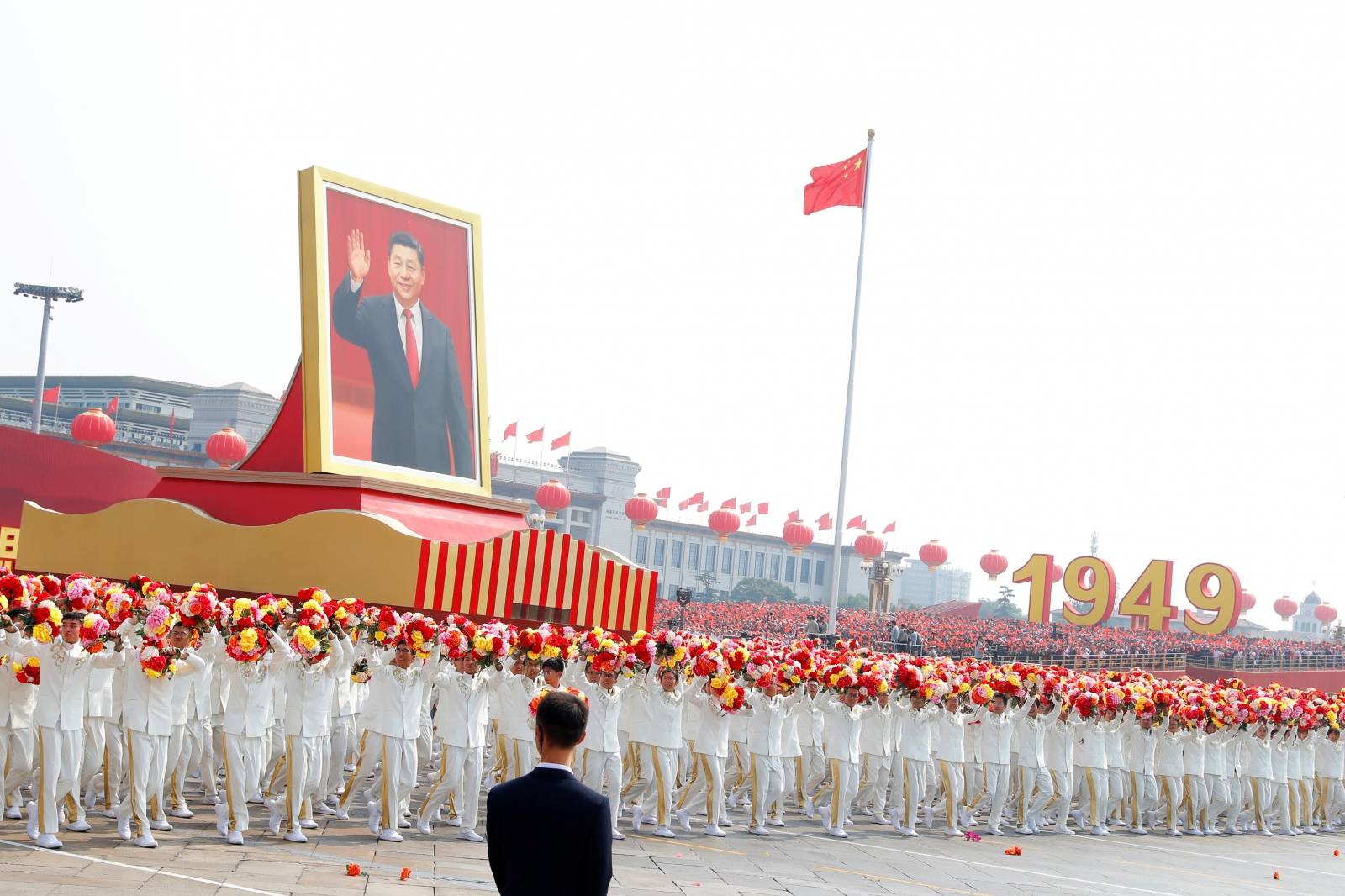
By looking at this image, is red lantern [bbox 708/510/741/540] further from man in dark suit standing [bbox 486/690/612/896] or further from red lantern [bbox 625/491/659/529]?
man in dark suit standing [bbox 486/690/612/896]

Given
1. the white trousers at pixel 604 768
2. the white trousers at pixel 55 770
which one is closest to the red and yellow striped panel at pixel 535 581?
the white trousers at pixel 604 768

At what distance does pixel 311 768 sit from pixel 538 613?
31.7 feet

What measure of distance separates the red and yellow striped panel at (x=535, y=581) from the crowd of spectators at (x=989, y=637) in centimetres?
1219

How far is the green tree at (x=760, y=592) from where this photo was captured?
9756 cm

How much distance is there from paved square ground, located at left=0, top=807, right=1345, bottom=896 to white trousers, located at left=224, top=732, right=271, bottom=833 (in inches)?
8.6

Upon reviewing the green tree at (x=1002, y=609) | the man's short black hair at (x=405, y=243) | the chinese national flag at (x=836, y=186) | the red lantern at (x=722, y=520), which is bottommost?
the green tree at (x=1002, y=609)

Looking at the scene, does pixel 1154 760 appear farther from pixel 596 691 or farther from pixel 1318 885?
pixel 596 691

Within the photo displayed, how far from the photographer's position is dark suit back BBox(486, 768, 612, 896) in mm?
3906

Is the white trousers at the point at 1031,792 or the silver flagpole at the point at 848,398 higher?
the silver flagpole at the point at 848,398

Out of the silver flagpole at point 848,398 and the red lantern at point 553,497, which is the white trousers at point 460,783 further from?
the red lantern at point 553,497

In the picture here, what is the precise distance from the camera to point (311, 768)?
1080 centimetres

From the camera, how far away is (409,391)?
74.9ft

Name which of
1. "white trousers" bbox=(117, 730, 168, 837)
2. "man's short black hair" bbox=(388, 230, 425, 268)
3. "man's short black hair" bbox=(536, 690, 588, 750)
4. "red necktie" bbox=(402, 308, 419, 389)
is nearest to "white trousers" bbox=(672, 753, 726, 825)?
"white trousers" bbox=(117, 730, 168, 837)

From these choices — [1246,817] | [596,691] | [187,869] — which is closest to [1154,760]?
[1246,817]
